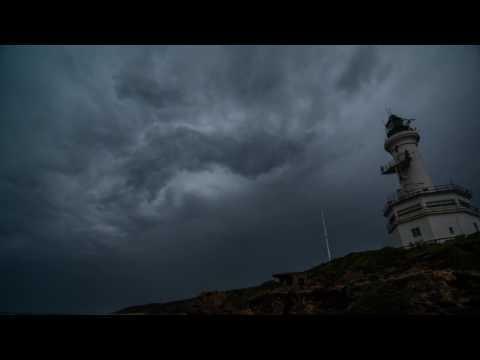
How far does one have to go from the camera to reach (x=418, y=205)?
3519 cm

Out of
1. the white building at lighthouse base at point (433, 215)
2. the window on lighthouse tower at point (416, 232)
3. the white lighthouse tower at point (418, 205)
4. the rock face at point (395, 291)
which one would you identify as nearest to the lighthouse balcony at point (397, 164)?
the white lighthouse tower at point (418, 205)

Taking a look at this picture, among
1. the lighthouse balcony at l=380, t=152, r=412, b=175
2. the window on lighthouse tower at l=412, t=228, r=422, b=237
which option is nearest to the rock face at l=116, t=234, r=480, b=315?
the window on lighthouse tower at l=412, t=228, r=422, b=237

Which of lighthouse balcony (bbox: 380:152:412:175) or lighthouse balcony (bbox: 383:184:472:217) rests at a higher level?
lighthouse balcony (bbox: 380:152:412:175)

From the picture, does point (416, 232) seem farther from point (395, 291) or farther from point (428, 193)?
point (395, 291)

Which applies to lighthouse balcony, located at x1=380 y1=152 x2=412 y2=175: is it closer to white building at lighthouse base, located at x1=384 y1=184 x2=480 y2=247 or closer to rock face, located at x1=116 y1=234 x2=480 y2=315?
white building at lighthouse base, located at x1=384 y1=184 x2=480 y2=247

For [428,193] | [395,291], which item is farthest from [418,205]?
[395,291]

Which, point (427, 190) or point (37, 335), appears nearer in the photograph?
point (37, 335)

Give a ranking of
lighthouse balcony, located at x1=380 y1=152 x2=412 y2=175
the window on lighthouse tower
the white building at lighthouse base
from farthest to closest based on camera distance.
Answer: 1. lighthouse balcony, located at x1=380 y1=152 x2=412 y2=175
2. the window on lighthouse tower
3. the white building at lighthouse base

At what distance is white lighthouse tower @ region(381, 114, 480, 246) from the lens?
1318 inches

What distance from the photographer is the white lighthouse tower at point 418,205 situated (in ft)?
110
